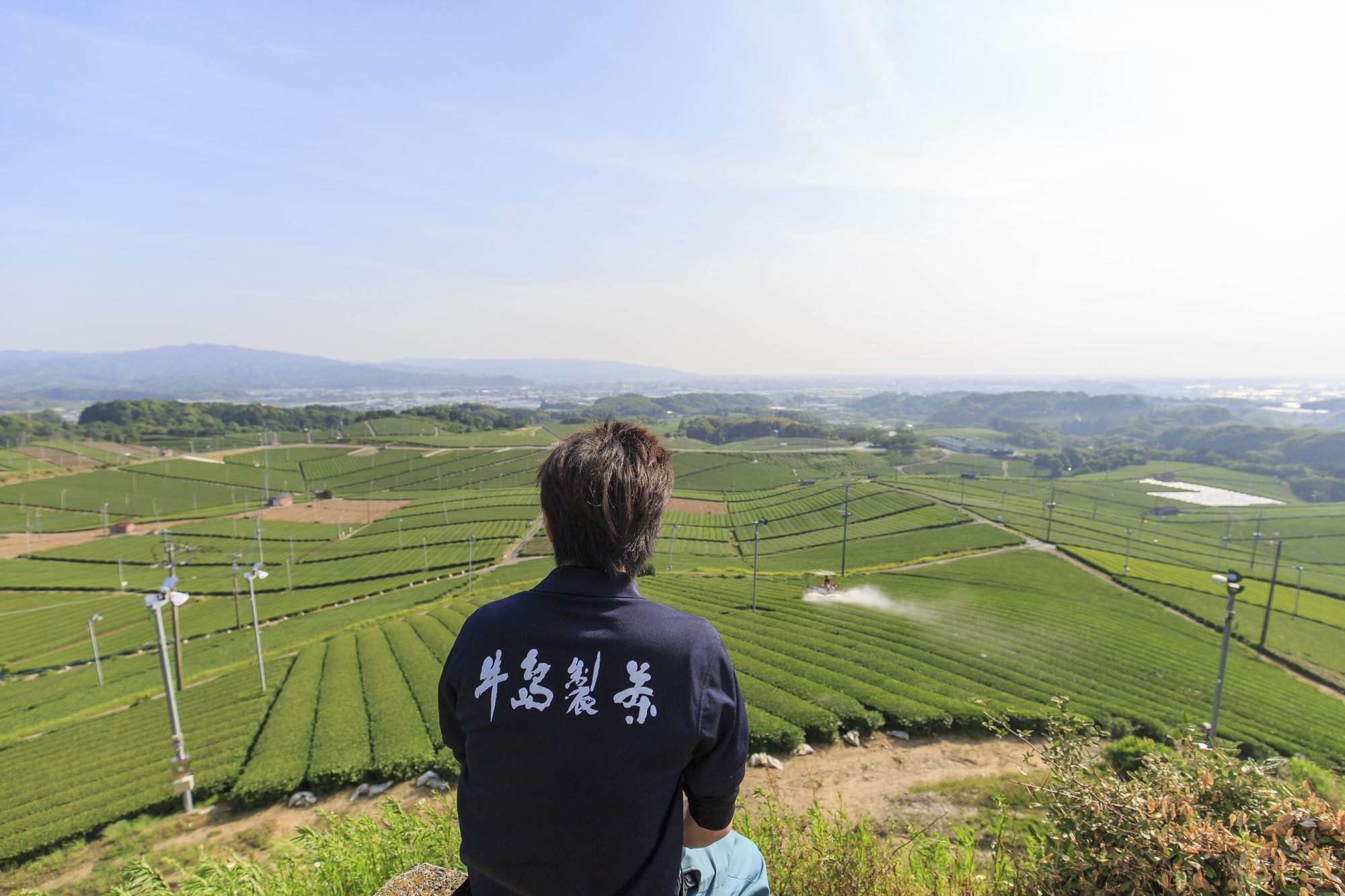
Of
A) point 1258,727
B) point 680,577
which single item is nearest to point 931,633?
point 1258,727

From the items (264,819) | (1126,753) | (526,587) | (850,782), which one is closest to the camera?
(1126,753)

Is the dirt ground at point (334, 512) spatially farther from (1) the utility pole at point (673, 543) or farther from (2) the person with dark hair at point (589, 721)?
(2) the person with dark hair at point (589, 721)

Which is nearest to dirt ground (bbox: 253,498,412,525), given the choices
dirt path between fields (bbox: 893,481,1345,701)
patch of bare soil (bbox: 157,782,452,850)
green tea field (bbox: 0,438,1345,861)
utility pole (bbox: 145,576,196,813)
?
green tea field (bbox: 0,438,1345,861)

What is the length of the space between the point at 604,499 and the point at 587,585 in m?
0.29

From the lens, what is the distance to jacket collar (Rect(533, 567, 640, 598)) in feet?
6.09

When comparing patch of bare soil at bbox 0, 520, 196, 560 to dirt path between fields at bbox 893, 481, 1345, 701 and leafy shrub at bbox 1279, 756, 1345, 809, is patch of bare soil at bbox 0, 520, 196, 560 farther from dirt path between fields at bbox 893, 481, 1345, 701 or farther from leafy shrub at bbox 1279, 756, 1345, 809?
leafy shrub at bbox 1279, 756, 1345, 809

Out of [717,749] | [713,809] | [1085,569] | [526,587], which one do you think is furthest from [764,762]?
[1085,569]

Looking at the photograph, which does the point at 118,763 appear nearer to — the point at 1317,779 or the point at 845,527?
the point at 1317,779

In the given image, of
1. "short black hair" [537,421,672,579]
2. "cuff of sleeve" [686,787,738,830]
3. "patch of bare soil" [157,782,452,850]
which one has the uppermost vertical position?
"short black hair" [537,421,672,579]

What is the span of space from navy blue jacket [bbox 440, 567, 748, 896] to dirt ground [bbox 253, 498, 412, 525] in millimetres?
67293

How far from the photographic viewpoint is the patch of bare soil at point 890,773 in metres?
10.5

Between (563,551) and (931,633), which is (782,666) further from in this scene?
(563,551)

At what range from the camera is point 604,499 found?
1.93 m

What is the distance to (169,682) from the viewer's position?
13.0m
